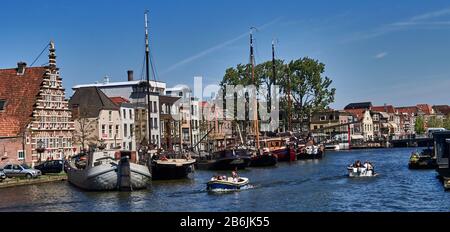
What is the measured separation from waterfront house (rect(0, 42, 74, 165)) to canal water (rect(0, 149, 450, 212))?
12859mm

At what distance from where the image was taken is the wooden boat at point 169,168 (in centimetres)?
4556

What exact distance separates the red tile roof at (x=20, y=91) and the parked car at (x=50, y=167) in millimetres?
6157

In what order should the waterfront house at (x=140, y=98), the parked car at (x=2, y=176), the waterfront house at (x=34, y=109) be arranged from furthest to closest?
the waterfront house at (x=140, y=98)
the waterfront house at (x=34, y=109)
the parked car at (x=2, y=176)

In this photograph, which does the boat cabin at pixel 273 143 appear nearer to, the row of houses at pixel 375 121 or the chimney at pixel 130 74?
the chimney at pixel 130 74

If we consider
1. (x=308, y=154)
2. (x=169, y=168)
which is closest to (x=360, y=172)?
(x=169, y=168)

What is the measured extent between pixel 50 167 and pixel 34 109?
8159mm

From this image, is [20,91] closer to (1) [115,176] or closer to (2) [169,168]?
(2) [169,168]

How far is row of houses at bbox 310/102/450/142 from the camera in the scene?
135m

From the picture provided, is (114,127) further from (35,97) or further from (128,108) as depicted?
(35,97)

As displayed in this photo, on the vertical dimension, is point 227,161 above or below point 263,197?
above

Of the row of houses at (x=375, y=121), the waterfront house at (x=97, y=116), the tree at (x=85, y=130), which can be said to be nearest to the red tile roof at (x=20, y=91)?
the tree at (x=85, y=130)

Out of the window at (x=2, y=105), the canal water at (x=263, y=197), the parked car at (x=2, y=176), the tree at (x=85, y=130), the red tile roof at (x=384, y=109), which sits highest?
the red tile roof at (x=384, y=109)

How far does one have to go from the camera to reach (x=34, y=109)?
183ft
